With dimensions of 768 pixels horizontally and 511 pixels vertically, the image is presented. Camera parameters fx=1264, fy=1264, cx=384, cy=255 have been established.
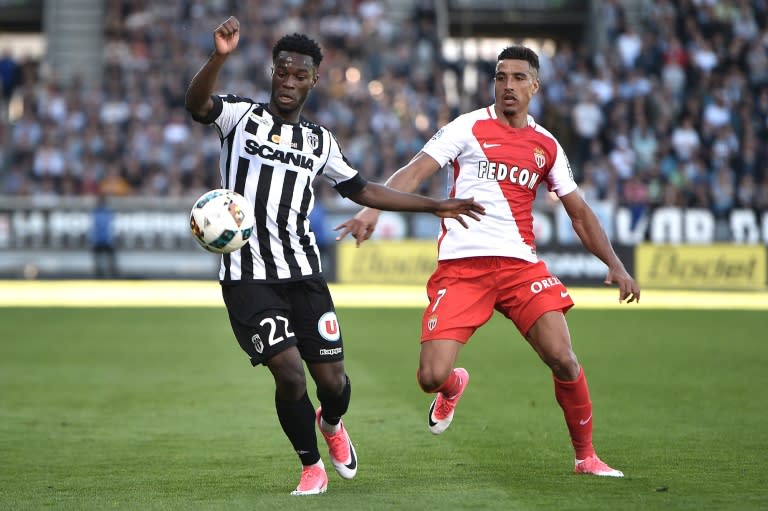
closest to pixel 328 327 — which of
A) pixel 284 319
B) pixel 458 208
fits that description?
pixel 284 319

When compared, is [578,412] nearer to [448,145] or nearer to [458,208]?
[458,208]

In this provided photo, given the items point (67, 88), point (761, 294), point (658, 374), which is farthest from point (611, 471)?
point (67, 88)

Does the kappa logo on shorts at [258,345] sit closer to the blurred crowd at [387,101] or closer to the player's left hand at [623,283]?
the player's left hand at [623,283]

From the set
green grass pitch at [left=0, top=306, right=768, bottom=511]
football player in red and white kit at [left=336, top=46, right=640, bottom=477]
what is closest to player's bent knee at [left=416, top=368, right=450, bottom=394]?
football player in red and white kit at [left=336, top=46, right=640, bottom=477]

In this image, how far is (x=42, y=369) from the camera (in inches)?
496

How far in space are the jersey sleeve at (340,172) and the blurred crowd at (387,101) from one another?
63.2 feet

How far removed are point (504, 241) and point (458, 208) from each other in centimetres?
72

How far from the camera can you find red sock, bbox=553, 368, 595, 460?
7.17m

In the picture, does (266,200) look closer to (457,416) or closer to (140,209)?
(457,416)

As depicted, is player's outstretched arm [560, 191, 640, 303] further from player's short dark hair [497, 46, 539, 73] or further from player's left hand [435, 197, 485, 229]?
player's left hand [435, 197, 485, 229]

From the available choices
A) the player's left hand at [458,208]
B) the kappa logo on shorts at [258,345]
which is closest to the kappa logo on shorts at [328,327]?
the kappa logo on shorts at [258,345]

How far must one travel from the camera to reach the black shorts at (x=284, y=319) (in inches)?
261

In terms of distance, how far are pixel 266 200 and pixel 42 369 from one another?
6.64 meters

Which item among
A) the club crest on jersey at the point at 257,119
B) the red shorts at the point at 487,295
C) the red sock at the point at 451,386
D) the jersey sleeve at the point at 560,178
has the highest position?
the club crest on jersey at the point at 257,119
